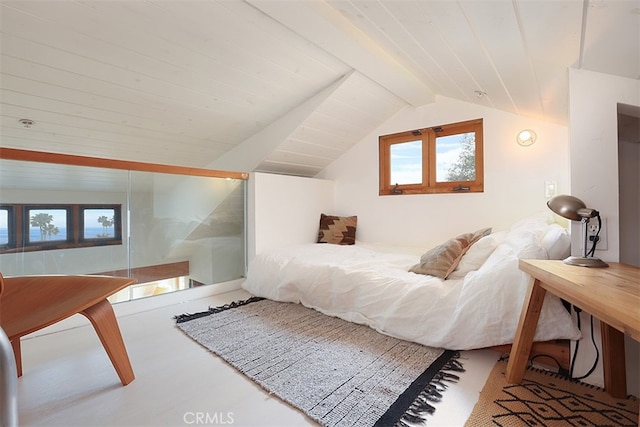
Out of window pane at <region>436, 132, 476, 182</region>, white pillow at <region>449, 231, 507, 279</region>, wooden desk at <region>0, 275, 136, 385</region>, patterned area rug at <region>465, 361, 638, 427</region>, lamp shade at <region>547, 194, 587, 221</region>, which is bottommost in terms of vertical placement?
patterned area rug at <region>465, 361, 638, 427</region>

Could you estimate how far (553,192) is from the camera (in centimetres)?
231

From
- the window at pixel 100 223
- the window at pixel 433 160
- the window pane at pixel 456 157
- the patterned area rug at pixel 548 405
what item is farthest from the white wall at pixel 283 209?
the patterned area rug at pixel 548 405

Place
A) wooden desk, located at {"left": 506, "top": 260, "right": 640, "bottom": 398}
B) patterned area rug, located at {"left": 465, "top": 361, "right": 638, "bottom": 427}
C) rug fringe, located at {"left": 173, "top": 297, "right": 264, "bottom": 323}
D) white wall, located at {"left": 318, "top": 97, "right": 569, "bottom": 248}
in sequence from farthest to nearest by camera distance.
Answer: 1. white wall, located at {"left": 318, "top": 97, "right": 569, "bottom": 248}
2. rug fringe, located at {"left": 173, "top": 297, "right": 264, "bottom": 323}
3. patterned area rug, located at {"left": 465, "top": 361, "right": 638, "bottom": 427}
4. wooden desk, located at {"left": 506, "top": 260, "right": 640, "bottom": 398}

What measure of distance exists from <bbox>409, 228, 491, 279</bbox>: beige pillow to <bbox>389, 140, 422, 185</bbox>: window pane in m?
1.29

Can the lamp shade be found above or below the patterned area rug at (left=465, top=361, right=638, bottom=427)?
above

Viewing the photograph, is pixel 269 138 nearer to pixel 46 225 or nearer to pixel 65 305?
pixel 46 225

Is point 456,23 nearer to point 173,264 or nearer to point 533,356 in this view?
point 533,356

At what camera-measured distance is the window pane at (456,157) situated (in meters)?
2.76

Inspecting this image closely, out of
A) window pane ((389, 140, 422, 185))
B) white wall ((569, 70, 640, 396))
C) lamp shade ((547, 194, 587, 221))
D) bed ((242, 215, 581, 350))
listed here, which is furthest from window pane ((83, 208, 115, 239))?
white wall ((569, 70, 640, 396))

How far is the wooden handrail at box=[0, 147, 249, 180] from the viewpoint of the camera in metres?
1.78

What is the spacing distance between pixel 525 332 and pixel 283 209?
7.73ft

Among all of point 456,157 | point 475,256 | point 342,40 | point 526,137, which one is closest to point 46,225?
point 342,40

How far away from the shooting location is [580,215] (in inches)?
45.9

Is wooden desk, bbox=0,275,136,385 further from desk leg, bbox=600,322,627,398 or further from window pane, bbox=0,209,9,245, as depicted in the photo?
desk leg, bbox=600,322,627,398
